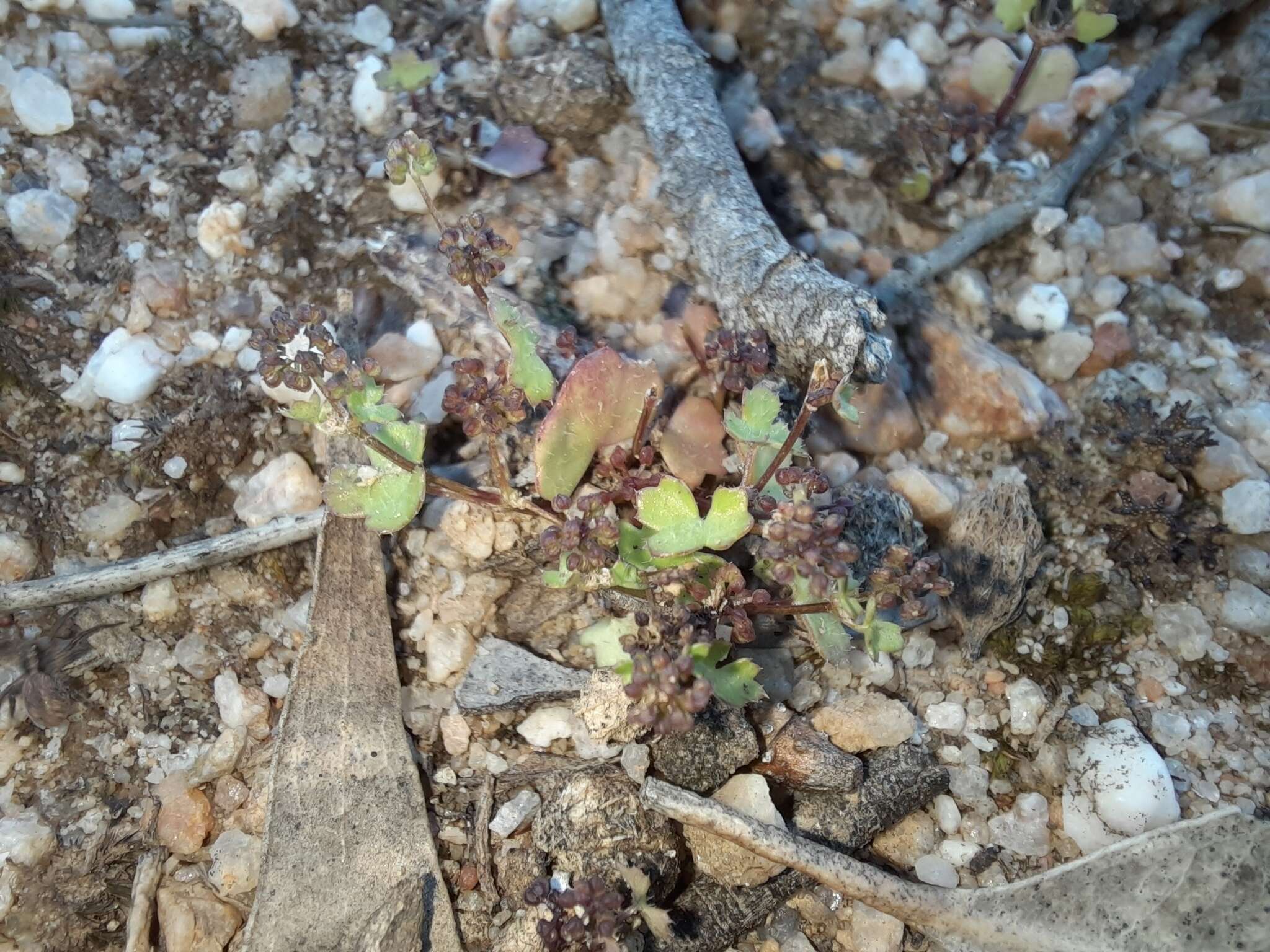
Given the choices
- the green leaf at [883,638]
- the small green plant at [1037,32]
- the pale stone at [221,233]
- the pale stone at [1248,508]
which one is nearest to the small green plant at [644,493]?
the green leaf at [883,638]

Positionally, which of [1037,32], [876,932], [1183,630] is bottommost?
[876,932]

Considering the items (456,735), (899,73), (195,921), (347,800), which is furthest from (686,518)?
(899,73)

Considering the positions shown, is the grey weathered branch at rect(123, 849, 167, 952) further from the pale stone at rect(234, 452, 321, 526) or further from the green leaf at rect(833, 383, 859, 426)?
the green leaf at rect(833, 383, 859, 426)

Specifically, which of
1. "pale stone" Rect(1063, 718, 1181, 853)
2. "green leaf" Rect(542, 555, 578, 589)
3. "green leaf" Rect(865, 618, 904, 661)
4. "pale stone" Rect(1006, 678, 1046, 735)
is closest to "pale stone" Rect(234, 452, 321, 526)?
"green leaf" Rect(542, 555, 578, 589)

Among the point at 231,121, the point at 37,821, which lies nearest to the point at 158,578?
the point at 37,821

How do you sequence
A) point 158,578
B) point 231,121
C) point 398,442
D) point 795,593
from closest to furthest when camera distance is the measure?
point 795,593
point 398,442
point 158,578
point 231,121

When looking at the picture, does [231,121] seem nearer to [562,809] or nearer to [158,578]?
[158,578]

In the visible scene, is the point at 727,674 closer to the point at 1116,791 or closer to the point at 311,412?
the point at 1116,791
